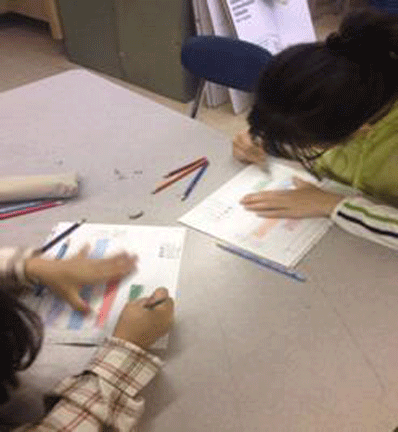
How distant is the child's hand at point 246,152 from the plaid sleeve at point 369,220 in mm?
228

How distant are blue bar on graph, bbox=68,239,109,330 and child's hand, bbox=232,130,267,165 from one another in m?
0.37

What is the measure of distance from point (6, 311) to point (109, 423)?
0.19 metres

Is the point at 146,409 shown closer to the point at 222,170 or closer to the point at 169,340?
the point at 169,340

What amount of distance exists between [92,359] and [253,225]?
1.30 ft

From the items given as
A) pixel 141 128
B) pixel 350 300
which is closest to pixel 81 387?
pixel 350 300

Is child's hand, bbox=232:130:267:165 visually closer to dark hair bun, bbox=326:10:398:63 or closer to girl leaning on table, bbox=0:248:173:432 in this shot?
dark hair bun, bbox=326:10:398:63

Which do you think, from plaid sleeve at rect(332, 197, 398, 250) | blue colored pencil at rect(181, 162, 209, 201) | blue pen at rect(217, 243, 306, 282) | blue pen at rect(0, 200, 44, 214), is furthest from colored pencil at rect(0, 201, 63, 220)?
plaid sleeve at rect(332, 197, 398, 250)

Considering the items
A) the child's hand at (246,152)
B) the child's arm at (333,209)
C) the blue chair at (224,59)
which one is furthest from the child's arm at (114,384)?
the blue chair at (224,59)

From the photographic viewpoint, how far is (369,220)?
3.13 ft

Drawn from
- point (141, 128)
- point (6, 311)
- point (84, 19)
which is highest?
point (6, 311)

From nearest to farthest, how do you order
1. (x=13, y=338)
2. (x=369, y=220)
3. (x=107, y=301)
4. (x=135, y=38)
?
(x=13, y=338) < (x=107, y=301) < (x=369, y=220) < (x=135, y=38)

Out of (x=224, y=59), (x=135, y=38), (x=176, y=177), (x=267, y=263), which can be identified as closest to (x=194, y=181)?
(x=176, y=177)

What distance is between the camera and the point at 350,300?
2.73 feet

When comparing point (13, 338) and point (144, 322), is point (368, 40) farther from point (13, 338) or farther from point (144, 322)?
point (13, 338)
